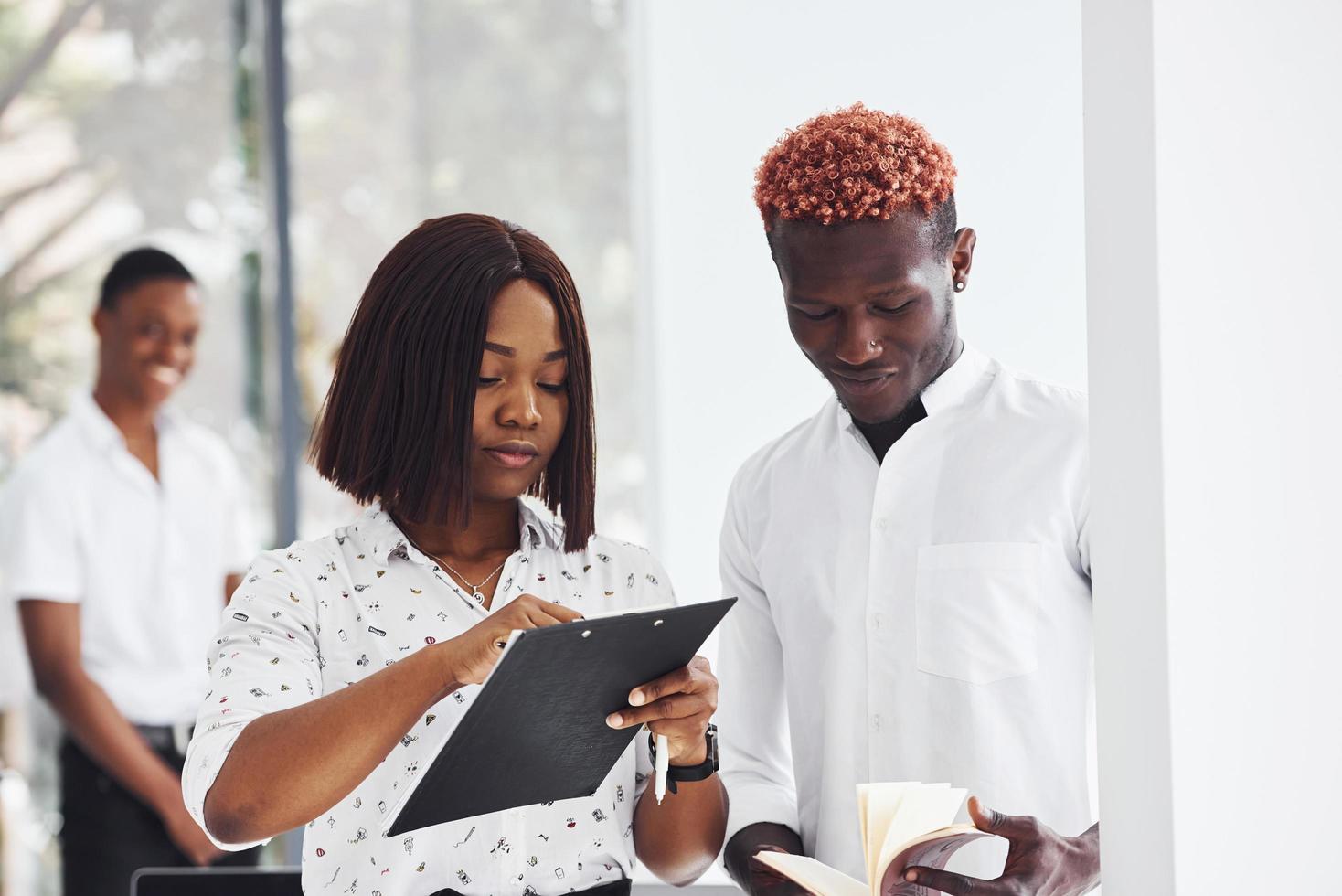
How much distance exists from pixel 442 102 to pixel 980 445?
3.29m

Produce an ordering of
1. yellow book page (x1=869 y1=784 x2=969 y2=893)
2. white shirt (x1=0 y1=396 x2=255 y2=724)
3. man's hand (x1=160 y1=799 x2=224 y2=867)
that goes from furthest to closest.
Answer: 1. white shirt (x1=0 y1=396 x2=255 y2=724)
2. man's hand (x1=160 y1=799 x2=224 y2=867)
3. yellow book page (x1=869 y1=784 x2=969 y2=893)

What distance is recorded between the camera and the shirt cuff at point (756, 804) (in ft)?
5.84

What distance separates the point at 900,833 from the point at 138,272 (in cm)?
321

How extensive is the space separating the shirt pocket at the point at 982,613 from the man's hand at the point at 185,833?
2.33 metres

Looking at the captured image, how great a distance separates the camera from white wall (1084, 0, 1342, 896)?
34.5 inches

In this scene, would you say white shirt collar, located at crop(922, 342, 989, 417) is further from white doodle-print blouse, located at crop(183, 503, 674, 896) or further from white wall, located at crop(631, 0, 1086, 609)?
white wall, located at crop(631, 0, 1086, 609)

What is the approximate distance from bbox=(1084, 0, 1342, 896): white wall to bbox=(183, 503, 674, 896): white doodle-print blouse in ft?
2.17

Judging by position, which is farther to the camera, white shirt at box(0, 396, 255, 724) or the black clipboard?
white shirt at box(0, 396, 255, 724)

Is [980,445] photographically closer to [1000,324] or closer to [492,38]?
[1000,324]

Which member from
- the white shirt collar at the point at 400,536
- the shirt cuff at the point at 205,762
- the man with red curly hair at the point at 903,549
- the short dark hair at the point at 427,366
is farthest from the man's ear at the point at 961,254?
the shirt cuff at the point at 205,762

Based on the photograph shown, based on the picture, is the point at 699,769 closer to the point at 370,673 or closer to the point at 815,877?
the point at 815,877

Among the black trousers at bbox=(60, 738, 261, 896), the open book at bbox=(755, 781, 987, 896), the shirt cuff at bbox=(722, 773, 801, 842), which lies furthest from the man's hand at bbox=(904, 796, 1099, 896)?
the black trousers at bbox=(60, 738, 261, 896)

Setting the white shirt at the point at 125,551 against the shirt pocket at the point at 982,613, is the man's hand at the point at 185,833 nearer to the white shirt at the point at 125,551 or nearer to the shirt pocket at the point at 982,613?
the white shirt at the point at 125,551

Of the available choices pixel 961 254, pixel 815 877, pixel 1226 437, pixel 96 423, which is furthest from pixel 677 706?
pixel 96 423
